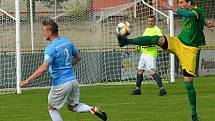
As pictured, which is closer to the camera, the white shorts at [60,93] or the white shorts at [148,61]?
the white shorts at [60,93]

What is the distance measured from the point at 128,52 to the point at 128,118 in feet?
47.9

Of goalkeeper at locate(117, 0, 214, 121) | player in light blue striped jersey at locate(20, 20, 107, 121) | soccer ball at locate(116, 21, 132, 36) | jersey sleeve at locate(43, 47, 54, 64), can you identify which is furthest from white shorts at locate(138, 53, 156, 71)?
jersey sleeve at locate(43, 47, 54, 64)

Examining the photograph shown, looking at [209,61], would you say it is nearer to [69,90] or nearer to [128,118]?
[128,118]

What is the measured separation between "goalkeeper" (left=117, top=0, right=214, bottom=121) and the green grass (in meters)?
0.85

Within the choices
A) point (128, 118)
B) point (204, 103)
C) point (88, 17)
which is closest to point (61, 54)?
point (128, 118)

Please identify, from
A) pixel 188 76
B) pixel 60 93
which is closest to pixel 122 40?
pixel 188 76

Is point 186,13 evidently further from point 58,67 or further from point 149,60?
point 149,60

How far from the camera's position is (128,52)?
28.9 m

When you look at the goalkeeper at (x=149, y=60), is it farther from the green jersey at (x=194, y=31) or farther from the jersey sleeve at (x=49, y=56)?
the jersey sleeve at (x=49, y=56)

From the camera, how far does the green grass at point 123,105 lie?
14664 mm

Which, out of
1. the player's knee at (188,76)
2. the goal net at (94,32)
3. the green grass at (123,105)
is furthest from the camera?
the goal net at (94,32)

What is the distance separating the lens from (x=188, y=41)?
550 inches

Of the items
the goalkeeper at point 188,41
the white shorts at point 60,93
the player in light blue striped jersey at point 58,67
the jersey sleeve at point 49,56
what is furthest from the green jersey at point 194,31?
the jersey sleeve at point 49,56

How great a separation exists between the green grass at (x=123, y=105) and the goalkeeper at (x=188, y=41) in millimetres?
854
